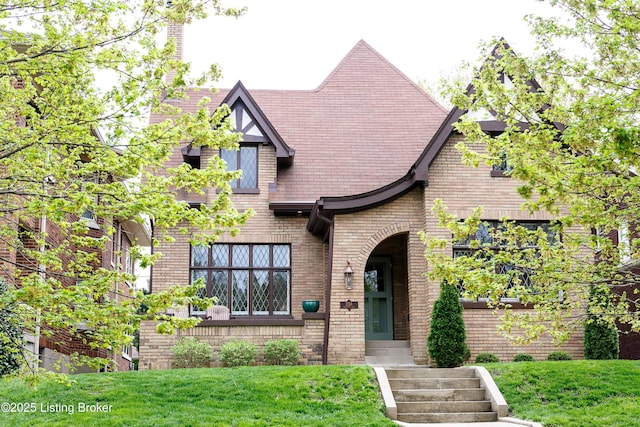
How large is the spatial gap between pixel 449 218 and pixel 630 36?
344 cm

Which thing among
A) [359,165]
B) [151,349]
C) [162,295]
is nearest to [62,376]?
[162,295]

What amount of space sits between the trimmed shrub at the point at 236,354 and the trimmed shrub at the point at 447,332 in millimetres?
4038

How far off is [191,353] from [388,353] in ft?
15.3

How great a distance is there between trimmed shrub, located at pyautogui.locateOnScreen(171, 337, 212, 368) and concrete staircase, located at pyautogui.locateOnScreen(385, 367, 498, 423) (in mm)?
4486

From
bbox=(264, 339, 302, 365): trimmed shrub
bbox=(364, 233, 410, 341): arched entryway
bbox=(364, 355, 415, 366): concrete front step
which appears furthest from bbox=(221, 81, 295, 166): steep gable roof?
bbox=(364, 355, 415, 366): concrete front step

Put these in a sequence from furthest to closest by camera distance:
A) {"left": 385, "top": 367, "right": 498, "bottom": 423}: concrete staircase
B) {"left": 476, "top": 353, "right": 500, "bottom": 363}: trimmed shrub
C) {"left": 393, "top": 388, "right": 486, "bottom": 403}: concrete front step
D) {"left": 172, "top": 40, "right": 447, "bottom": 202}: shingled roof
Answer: {"left": 172, "top": 40, "right": 447, "bottom": 202}: shingled roof < {"left": 476, "top": 353, "right": 500, "bottom": 363}: trimmed shrub < {"left": 393, "top": 388, "right": 486, "bottom": 403}: concrete front step < {"left": 385, "top": 367, "right": 498, "bottom": 423}: concrete staircase

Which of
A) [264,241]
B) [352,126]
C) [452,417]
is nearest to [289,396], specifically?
[452,417]

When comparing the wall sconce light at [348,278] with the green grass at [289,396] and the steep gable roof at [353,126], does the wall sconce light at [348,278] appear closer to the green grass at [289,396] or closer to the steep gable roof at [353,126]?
the steep gable roof at [353,126]

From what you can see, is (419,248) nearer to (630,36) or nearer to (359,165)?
(359,165)

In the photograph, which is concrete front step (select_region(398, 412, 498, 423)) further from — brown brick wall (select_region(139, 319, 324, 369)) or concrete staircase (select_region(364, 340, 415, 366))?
brown brick wall (select_region(139, 319, 324, 369))

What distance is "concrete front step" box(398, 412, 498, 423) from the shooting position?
13.3m

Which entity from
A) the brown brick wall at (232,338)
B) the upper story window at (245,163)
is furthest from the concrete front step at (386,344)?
the upper story window at (245,163)

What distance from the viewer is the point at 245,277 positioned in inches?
755

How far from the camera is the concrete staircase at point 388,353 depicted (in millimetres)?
17766
